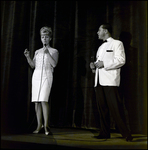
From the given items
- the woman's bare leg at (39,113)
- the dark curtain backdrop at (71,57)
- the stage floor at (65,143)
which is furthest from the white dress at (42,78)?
the dark curtain backdrop at (71,57)

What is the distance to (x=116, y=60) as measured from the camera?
2.57 meters

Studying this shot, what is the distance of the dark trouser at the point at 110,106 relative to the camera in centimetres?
245

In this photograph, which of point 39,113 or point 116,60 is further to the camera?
point 39,113

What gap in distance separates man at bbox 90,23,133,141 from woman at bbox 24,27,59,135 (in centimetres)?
64

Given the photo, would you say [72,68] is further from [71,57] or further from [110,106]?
[110,106]

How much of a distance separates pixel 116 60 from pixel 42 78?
1.05m

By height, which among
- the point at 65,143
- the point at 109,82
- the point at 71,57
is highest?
the point at 71,57

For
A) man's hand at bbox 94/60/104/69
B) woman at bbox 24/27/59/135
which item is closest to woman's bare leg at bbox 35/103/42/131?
woman at bbox 24/27/59/135

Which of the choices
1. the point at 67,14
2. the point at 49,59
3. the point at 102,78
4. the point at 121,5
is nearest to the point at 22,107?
the point at 49,59

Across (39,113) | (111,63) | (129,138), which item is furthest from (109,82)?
(39,113)

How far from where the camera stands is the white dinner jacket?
2.57 meters

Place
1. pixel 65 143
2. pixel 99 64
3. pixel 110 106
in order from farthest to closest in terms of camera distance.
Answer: pixel 99 64 → pixel 110 106 → pixel 65 143

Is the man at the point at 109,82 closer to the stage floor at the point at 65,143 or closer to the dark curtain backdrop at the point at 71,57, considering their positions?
the stage floor at the point at 65,143

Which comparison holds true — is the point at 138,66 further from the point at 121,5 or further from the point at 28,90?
the point at 28,90
